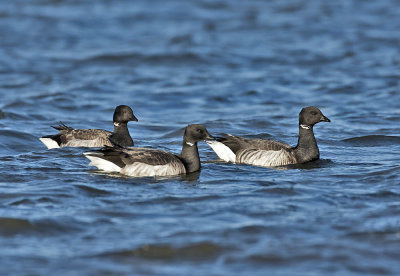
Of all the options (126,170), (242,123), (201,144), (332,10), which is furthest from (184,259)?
(332,10)

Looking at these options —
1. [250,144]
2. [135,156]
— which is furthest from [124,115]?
[135,156]

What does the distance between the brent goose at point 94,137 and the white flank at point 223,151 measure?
2038mm

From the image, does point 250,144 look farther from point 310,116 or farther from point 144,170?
point 144,170

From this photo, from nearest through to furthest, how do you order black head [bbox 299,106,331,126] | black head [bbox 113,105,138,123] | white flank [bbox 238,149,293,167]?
1. white flank [bbox 238,149,293,167]
2. black head [bbox 299,106,331,126]
3. black head [bbox 113,105,138,123]

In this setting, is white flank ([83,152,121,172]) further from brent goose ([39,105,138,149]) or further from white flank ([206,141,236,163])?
brent goose ([39,105,138,149])

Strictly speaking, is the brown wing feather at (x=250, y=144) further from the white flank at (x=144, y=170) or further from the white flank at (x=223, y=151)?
the white flank at (x=144, y=170)

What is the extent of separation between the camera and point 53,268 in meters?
7.44

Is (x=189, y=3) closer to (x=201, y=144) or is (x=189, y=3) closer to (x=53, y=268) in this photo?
(x=201, y=144)

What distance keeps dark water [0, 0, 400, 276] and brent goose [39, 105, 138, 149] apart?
377mm

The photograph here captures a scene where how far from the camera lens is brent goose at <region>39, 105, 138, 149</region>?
45.5ft

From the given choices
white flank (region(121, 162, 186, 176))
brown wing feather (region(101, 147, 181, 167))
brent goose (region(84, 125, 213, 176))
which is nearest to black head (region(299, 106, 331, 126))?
brent goose (region(84, 125, 213, 176))

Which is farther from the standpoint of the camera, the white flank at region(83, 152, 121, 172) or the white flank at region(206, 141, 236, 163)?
the white flank at region(206, 141, 236, 163)

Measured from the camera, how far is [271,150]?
1266 centimetres

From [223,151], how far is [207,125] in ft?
13.0
